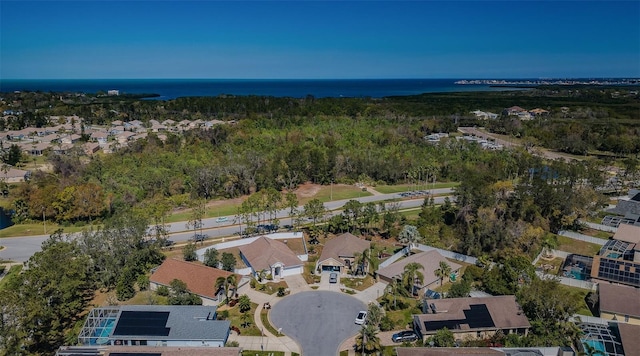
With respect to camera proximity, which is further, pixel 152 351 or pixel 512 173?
pixel 512 173

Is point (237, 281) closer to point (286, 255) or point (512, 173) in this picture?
point (286, 255)

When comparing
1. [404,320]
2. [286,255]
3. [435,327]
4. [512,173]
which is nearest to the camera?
[435,327]

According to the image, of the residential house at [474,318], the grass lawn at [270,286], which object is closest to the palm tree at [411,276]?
the residential house at [474,318]

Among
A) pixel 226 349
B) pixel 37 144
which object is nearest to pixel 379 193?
pixel 226 349

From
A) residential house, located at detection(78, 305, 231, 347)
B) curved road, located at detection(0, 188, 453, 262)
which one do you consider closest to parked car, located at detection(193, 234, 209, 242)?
curved road, located at detection(0, 188, 453, 262)

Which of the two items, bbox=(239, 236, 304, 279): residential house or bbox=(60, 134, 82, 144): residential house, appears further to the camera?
bbox=(60, 134, 82, 144): residential house

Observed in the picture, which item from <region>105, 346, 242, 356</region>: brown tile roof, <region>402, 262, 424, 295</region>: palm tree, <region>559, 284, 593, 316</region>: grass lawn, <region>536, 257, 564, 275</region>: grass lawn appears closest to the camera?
<region>105, 346, 242, 356</region>: brown tile roof

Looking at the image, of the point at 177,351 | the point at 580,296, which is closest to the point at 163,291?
the point at 177,351

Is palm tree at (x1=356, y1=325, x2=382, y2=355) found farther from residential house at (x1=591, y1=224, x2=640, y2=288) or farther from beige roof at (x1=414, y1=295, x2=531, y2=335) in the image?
residential house at (x1=591, y1=224, x2=640, y2=288)
